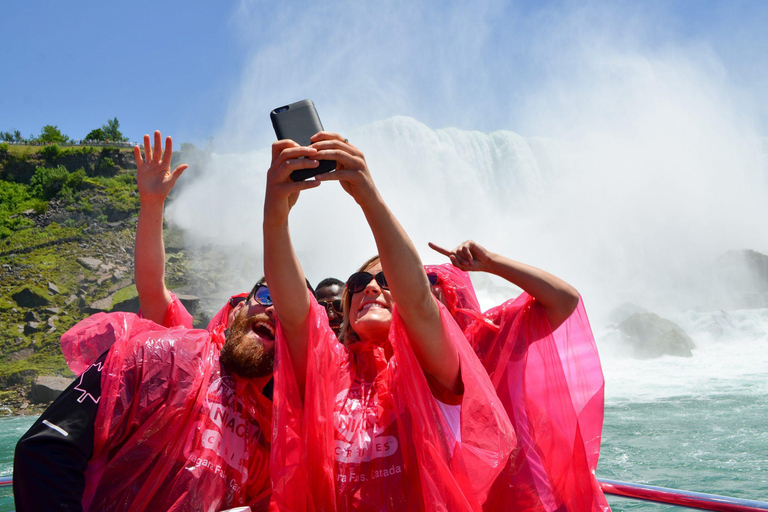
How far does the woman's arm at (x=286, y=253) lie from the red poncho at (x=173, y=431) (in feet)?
0.89

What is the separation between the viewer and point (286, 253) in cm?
141

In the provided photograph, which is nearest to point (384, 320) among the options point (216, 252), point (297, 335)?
point (297, 335)

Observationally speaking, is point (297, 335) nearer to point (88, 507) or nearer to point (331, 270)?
point (88, 507)

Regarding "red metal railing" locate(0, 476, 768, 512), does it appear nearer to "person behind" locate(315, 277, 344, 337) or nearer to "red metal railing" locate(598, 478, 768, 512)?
"red metal railing" locate(598, 478, 768, 512)

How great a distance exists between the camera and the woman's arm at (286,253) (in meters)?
1.24

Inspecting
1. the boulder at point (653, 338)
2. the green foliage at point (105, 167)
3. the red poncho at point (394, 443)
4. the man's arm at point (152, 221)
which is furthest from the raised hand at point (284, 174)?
the green foliage at point (105, 167)

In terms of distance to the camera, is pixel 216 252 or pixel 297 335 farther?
pixel 216 252

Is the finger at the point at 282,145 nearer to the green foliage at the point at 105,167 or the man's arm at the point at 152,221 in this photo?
the man's arm at the point at 152,221

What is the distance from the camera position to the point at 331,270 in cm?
2541

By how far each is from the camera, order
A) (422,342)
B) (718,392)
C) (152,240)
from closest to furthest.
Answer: (422,342) → (152,240) → (718,392)

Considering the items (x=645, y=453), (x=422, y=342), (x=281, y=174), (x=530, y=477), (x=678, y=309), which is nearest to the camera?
(x=281, y=174)

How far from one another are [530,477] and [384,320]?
67 cm

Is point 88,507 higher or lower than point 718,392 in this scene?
higher

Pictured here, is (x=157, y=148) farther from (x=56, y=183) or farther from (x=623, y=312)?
(x=56, y=183)
